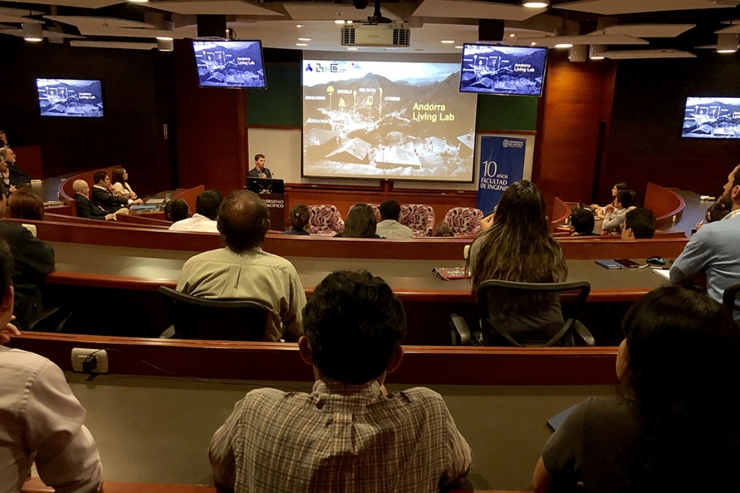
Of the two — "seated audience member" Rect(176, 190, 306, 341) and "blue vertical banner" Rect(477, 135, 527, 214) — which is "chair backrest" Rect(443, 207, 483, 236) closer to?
"blue vertical banner" Rect(477, 135, 527, 214)

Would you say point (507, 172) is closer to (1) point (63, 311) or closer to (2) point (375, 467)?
(1) point (63, 311)

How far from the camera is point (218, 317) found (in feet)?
6.66

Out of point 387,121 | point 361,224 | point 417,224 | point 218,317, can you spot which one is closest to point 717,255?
point 218,317

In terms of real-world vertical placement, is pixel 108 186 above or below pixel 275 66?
below

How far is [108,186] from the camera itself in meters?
7.18

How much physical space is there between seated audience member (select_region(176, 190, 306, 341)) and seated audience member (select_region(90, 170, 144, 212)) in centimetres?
525

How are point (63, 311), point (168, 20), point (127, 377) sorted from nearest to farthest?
point (127, 377)
point (63, 311)
point (168, 20)

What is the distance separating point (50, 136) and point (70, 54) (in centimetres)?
144

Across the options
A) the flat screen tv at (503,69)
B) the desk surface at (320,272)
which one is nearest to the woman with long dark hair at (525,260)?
the desk surface at (320,272)

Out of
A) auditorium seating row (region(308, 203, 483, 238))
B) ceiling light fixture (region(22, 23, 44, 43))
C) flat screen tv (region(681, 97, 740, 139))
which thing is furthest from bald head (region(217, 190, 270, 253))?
flat screen tv (region(681, 97, 740, 139))

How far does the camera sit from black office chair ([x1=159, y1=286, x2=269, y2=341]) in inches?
76.9

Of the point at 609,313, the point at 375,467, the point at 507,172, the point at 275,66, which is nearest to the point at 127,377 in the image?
the point at 375,467

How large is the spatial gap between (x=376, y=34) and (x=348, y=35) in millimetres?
342

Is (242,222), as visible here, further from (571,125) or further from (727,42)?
(571,125)
